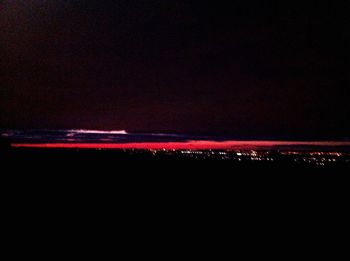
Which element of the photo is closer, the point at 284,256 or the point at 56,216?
the point at 284,256

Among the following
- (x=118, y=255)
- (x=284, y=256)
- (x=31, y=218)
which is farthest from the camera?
(x=31, y=218)

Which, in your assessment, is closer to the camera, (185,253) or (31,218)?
(185,253)

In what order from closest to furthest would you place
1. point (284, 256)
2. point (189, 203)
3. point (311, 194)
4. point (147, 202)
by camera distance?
point (284, 256) → point (147, 202) → point (189, 203) → point (311, 194)

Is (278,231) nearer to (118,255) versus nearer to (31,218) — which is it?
(118,255)

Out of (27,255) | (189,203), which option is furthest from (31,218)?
(189,203)

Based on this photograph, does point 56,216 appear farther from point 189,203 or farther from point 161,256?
point 189,203

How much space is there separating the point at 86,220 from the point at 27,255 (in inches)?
97.6

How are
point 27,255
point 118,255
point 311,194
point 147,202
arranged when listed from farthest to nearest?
point 311,194 < point 147,202 < point 118,255 < point 27,255

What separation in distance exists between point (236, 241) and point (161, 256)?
2.12 metres

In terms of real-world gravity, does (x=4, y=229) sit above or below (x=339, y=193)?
above

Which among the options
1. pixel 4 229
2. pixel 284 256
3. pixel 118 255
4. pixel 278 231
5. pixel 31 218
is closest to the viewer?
pixel 118 255

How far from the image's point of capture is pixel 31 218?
24.0ft

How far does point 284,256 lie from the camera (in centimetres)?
677

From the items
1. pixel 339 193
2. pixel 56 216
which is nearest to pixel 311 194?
pixel 339 193
